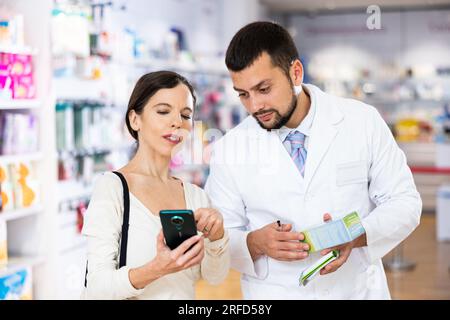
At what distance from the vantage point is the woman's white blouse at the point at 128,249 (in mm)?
1184

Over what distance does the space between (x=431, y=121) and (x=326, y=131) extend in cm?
726

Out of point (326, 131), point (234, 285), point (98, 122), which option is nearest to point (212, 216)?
point (326, 131)

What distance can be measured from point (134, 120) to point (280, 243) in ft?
1.31

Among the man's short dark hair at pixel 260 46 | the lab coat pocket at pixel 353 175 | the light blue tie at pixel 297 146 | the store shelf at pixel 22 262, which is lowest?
the store shelf at pixel 22 262

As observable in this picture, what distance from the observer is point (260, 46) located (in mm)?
1456

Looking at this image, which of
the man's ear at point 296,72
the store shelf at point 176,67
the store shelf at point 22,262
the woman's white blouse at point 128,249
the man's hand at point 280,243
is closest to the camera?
the woman's white blouse at point 128,249

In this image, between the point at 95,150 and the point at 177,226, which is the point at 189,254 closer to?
the point at 177,226

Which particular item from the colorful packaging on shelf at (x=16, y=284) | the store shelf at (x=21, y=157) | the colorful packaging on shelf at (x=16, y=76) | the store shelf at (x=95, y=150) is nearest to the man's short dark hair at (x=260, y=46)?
the colorful packaging on shelf at (x=16, y=76)

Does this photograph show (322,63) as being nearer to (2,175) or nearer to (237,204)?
(2,175)

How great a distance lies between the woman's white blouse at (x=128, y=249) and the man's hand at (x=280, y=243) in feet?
0.45

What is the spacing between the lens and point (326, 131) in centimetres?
161

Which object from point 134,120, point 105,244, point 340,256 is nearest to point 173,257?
point 105,244

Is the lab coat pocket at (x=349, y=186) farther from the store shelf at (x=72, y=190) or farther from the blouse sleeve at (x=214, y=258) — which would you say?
the store shelf at (x=72, y=190)

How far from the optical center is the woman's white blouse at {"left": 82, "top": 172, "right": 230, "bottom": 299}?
118 centimetres
